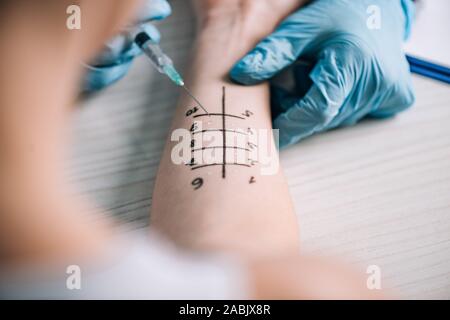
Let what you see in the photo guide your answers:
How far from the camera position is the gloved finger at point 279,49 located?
1190mm

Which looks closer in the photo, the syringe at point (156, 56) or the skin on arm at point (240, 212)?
the skin on arm at point (240, 212)

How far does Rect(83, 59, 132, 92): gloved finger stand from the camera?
128 cm

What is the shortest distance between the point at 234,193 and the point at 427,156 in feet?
1.76

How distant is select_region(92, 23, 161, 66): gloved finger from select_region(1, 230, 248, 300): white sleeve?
24.3 inches

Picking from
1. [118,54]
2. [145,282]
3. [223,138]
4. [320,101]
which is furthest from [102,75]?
[145,282]

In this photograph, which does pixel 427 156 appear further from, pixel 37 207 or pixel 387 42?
pixel 37 207

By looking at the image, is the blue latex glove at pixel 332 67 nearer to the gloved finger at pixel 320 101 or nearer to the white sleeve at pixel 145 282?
the gloved finger at pixel 320 101

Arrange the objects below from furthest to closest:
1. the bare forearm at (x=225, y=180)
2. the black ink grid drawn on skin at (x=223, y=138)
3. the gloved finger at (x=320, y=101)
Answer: the gloved finger at (x=320, y=101) → the black ink grid drawn on skin at (x=223, y=138) → the bare forearm at (x=225, y=180)

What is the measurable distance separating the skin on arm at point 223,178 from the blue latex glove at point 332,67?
0.20ft

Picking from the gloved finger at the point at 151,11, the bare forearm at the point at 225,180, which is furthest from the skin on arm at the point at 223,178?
the gloved finger at the point at 151,11

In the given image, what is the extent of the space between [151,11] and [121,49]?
0.12 m

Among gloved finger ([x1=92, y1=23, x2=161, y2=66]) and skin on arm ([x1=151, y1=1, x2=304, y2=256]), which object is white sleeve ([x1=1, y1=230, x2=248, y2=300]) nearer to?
skin on arm ([x1=151, y1=1, x2=304, y2=256])

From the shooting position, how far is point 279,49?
1240 millimetres

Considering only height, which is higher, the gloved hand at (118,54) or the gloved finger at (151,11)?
the gloved finger at (151,11)
